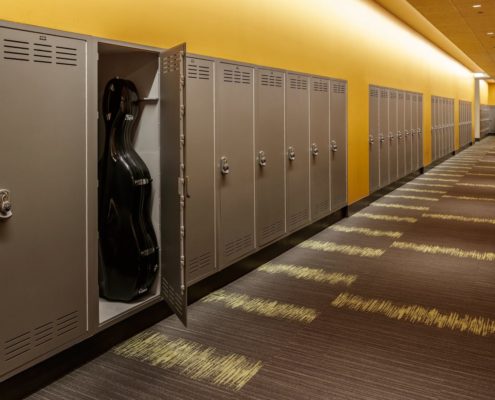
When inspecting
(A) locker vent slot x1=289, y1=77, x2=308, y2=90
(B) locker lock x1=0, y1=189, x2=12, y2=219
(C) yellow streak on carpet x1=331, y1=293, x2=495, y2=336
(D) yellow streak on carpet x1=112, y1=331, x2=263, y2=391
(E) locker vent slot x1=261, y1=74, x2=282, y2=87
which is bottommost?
(D) yellow streak on carpet x1=112, y1=331, x2=263, y2=391

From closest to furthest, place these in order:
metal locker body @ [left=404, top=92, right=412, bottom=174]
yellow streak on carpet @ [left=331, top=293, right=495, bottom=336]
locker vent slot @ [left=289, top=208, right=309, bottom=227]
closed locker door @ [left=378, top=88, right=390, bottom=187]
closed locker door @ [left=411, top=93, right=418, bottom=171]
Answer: yellow streak on carpet @ [left=331, top=293, right=495, bottom=336] → locker vent slot @ [left=289, top=208, right=309, bottom=227] → closed locker door @ [left=378, top=88, right=390, bottom=187] → metal locker body @ [left=404, top=92, right=412, bottom=174] → closed locker door @ [left=411, top=93, right=418, bottom=171]

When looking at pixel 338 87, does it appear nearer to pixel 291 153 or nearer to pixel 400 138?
pixel 291 153

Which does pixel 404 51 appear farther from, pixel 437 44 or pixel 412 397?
pixel 412 397

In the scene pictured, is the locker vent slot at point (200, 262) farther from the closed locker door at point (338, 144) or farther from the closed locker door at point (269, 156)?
the closed locker door at point (338, 144)

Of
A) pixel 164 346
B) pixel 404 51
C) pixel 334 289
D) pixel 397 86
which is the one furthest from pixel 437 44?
pixel 164 346

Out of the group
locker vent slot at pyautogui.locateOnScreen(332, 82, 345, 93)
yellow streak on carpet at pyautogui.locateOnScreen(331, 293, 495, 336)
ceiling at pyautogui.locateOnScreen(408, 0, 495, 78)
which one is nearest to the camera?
yellow streak on carpet at pyautogui.locateOnScreen(331, 293, 495, 336)

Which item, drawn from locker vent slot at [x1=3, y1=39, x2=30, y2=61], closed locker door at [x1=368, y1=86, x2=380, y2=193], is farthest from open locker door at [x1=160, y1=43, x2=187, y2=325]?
closed locker door at [x1=368, y1=86, x2=380, y2=193]

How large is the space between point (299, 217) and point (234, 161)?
144 centimetres

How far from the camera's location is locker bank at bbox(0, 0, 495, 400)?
250 cm

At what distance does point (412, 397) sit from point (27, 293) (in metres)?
1.85

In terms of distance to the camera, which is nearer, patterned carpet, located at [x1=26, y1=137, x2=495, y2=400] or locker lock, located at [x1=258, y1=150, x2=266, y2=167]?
patterned carpet, located at [x1=26, y1=137, x2=495, y2=400]

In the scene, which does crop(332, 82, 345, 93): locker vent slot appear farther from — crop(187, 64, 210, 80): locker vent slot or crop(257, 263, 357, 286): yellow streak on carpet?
crop(187, 64, 210, 80): locker vent slot

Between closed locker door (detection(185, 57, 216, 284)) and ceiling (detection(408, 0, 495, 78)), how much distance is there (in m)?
5.22

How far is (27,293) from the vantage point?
8.00 ft
